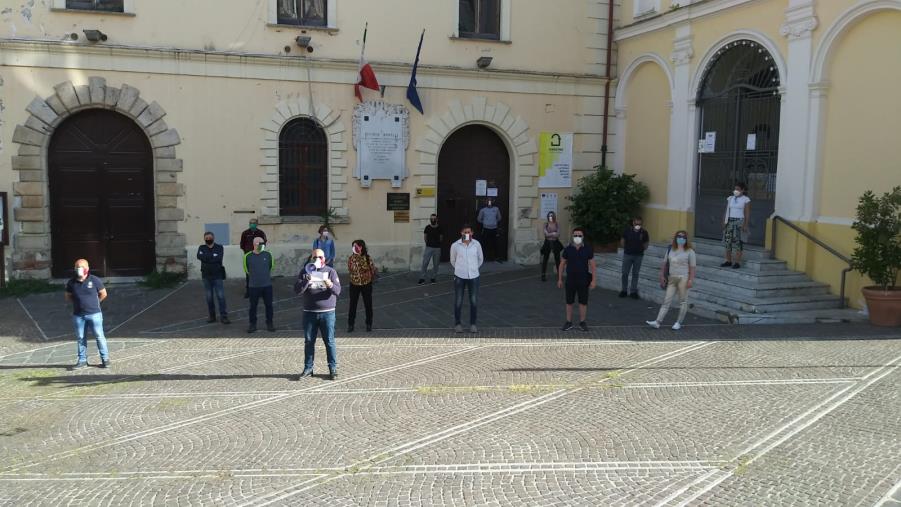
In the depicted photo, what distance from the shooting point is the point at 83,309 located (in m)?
10.7

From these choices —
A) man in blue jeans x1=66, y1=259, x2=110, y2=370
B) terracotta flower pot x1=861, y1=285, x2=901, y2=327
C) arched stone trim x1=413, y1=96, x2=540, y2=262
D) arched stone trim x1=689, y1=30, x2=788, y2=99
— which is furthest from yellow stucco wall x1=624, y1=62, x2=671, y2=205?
man in blue jeans x1=66, y1=259, x2=110, y2=370

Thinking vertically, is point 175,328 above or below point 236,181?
below

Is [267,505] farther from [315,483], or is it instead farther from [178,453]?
[178,453]

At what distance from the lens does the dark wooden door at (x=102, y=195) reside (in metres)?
16.7

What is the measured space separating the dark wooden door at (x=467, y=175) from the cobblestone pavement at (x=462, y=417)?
22.0 ft

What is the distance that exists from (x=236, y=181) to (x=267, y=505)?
12.5 meters

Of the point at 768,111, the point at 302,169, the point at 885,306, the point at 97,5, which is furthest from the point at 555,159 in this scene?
the point at 97,5

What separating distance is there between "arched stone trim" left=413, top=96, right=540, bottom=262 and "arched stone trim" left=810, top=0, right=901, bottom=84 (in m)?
7.42

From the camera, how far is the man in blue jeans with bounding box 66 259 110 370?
10664mm

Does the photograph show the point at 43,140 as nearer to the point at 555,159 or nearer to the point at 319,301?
the point at 319,301

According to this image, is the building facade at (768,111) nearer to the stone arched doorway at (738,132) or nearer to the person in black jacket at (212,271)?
the stone arched doorway at (738,132)

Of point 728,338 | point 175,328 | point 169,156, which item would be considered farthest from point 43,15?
point 728,338

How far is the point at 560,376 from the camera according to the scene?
9844mm

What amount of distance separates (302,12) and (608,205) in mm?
8530
